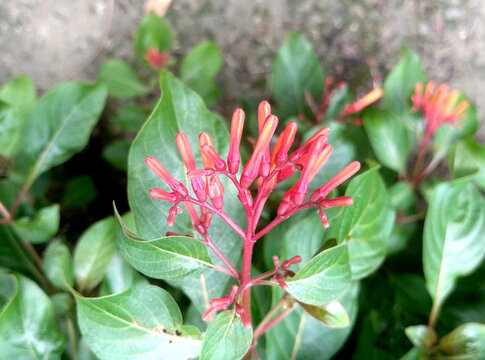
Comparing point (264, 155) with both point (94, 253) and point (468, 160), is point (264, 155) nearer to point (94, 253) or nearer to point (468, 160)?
point (94, 253)

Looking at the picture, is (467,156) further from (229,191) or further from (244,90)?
(244,90)

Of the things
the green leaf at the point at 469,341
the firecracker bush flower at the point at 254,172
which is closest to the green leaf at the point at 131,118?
the firecracker bush flower at the point at 254,172

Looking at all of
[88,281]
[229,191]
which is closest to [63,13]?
[88,281]

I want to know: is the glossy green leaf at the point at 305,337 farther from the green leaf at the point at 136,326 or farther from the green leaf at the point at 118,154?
the green leaf at the point at 118,154

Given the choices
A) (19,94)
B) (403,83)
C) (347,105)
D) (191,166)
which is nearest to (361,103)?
(347,105)

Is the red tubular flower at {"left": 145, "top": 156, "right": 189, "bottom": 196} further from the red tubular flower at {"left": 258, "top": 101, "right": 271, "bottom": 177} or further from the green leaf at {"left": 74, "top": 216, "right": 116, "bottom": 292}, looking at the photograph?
the green leaf at {"left": 74, "top": 216, "right": 116, "bottom": 292}

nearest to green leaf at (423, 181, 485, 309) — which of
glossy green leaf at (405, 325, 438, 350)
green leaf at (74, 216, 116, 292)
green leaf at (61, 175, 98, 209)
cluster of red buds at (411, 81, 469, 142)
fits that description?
glossy green leaf at (405, 325, 438, 350)
